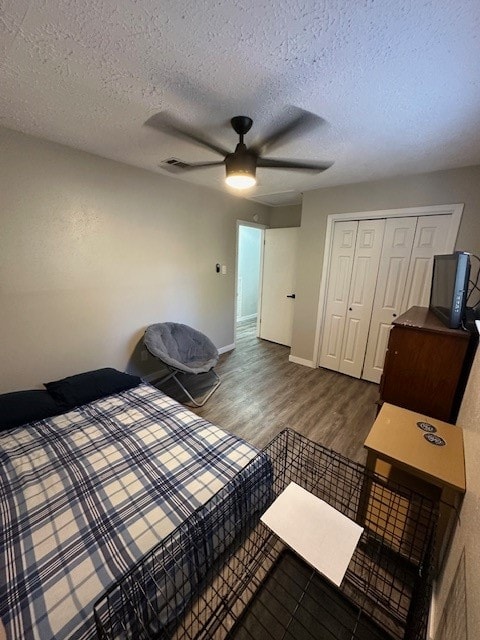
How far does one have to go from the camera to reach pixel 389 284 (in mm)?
3082

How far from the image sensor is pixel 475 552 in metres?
0.75

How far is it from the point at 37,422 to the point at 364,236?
367 centimetres

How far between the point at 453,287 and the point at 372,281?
5.06 ft

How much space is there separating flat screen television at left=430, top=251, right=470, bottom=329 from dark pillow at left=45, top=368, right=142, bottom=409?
2530 mm

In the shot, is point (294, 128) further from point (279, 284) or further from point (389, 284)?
point (279, 284)

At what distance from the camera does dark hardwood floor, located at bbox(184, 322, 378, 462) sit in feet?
7.91

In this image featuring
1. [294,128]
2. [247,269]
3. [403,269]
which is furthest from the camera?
[247,269]

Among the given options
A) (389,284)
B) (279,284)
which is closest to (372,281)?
(389,284)

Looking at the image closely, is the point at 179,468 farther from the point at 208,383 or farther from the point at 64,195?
the point at 64,195

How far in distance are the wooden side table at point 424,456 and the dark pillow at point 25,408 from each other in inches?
85.1

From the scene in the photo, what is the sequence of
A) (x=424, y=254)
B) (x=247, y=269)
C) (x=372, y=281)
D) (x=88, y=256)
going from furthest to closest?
(x=247, y=269), (x=372, y=281), (x=424, y=254), (x=88, y=256)

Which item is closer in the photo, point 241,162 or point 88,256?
point 241,162

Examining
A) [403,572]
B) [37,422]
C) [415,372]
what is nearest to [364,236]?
[415,372]

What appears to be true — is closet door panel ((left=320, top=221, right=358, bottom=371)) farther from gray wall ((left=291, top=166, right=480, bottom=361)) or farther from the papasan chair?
the papasan chair
